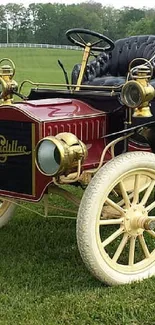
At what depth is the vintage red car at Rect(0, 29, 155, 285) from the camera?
3230 millimetres

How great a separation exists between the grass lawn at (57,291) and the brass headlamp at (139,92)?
3.36ft

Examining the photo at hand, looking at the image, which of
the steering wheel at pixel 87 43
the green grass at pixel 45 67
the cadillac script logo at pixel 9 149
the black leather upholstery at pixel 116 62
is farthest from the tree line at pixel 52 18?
the cadillac script logo at pixel 9 149

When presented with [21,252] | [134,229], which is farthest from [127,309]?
[21,252]

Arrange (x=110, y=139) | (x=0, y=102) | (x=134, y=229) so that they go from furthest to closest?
(x=0, y=102) < (x=110, y=139) < (x=134, y=229)

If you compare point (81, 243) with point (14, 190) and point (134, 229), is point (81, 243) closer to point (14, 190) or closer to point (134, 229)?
point (134, 229)

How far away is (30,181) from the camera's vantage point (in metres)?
3.53

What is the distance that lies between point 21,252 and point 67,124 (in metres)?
1.01

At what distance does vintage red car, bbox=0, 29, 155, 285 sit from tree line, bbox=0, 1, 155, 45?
89.2 feet

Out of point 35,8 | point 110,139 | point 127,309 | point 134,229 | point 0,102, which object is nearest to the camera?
point 127,309

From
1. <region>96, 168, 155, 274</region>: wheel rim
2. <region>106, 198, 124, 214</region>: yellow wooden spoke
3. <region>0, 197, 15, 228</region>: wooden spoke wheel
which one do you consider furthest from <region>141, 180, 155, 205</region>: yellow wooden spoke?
<region>0, 197, 15, 228</region>: wooden spoke wheel

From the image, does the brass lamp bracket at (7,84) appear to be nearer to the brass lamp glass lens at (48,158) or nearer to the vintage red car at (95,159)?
the vintage red car at (95,159)

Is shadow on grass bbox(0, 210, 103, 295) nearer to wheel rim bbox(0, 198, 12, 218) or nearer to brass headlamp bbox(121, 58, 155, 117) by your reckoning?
wheel rim bbox(0, 198, 12, 218)

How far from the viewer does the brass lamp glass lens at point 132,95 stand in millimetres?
3359

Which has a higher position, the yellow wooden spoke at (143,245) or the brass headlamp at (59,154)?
the brass headlamp at (59,154)
